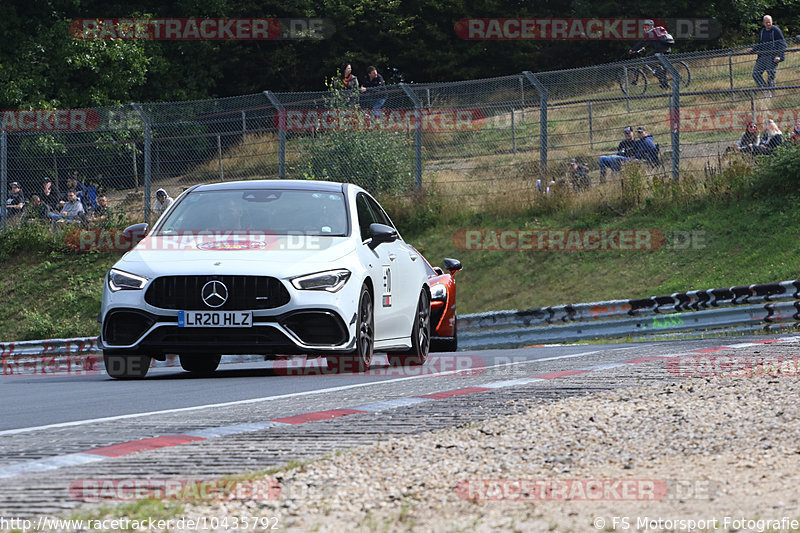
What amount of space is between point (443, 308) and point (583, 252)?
875cm

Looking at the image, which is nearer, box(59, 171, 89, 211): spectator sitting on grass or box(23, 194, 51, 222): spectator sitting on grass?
box(59, 171, 89, 211): spectator sitting on grass

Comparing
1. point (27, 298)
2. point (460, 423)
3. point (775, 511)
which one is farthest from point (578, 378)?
point (27, 298)

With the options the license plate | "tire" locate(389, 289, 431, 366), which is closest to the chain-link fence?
"tire" locate(389, 289, 431, 366)

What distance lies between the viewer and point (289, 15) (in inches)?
1725

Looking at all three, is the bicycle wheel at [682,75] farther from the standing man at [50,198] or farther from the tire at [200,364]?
the standing man at [50,198]

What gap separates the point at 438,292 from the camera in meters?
13.7

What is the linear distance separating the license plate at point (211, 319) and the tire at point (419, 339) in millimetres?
2280

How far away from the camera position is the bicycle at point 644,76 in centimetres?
2166

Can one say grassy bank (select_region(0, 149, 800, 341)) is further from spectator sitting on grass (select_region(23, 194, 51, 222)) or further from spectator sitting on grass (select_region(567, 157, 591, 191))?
spectator sitting on grass (select_region(23, 194, 51, 222))

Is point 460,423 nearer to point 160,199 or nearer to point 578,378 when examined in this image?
point 578,378

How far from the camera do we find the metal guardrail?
15812 mm

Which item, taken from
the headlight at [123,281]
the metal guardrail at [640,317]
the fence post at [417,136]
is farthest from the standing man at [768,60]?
the headlight at [123,281]

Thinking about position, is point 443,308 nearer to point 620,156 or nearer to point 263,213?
point 263,213

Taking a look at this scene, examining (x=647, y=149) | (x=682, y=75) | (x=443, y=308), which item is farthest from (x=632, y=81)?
(x=443, y=308)
